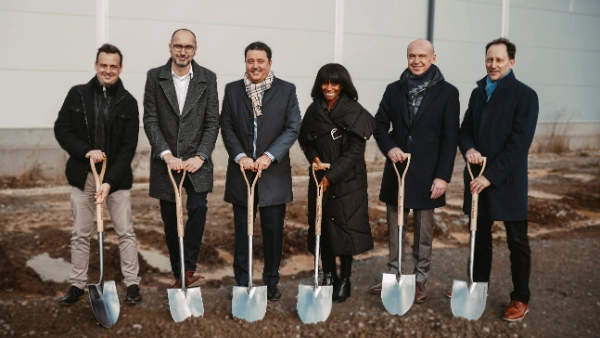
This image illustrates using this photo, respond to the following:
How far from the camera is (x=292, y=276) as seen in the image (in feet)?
18.7

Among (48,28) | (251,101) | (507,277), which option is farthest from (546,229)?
(48,28)

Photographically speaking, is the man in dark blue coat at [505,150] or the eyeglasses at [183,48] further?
the eyeglasses at [183,48]

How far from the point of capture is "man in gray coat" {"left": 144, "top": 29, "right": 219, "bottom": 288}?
436 centimetres

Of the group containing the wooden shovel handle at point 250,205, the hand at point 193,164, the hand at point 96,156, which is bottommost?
the wooden shovel handle at point 250,205

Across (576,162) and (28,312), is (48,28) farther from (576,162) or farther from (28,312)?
(576,162)

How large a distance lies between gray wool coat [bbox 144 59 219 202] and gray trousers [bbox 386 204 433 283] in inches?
55.1

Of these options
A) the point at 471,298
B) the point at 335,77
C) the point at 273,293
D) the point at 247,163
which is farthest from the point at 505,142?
the point at 273,293

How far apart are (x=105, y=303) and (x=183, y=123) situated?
131cm

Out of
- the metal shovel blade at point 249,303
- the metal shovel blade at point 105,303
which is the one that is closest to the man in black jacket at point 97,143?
the metal shovel blade at point 105,303

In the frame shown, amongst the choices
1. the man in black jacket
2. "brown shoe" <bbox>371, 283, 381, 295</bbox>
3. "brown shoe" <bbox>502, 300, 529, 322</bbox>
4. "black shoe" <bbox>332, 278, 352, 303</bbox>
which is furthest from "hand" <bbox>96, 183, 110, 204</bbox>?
"brown shoe" <bbox>502, 300, 529, 322</bbox>

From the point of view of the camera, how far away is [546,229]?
759 cm

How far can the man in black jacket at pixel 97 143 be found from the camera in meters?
4.23

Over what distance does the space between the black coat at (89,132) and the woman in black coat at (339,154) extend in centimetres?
125

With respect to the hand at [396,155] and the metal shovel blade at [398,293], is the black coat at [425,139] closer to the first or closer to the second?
the hand at [396,155]
